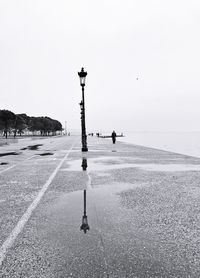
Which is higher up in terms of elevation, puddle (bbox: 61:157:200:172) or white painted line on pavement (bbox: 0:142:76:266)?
white painted line on pavement (bbox: 0:142:76:266)

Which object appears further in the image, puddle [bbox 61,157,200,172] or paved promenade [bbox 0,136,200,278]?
puddle [bbox 61,157,200,172]

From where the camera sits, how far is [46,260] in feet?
11.2

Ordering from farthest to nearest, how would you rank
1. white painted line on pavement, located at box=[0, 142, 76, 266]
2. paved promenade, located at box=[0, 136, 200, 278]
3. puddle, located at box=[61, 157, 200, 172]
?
puddle, located at box=[61, 157, 200, 172]
white painted line on pavement, located at box=[0, 142, 76, 266]
paved promenade, located at box=[0, 136, 200, 278]

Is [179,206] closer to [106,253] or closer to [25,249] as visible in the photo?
[106,253]

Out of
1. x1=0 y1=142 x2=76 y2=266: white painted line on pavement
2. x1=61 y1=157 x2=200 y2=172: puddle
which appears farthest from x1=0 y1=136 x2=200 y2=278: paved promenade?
x1=61 y1=157 x2=200 y2=172: puddle

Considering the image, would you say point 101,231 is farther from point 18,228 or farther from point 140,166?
point 140,166

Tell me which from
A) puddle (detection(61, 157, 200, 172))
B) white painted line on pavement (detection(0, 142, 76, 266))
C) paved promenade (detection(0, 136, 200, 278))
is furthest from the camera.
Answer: puddle (detection(61, 157, 200, 172))

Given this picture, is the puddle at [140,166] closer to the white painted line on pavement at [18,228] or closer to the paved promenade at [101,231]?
the paved promenade at [101,231]

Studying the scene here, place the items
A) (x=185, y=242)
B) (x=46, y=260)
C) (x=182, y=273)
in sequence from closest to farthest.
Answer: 1. (x=182, y=273)
2. (x=46, y=260)
3. (x=185, y=242)

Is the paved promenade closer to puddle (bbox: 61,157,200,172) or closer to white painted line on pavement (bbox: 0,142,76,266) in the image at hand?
white painted line on pavement (bbox: 0,142,76,266)

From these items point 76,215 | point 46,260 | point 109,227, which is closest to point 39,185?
point 76,215

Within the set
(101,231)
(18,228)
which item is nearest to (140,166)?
(101,231)

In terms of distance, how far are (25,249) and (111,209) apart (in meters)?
2.41

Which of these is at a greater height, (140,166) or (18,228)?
(18,228)
